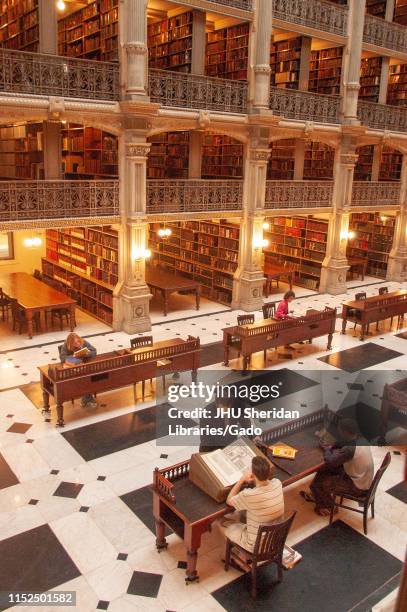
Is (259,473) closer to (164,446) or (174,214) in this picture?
(164,446)

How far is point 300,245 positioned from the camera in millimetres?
13945

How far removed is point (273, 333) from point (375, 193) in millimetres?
7087

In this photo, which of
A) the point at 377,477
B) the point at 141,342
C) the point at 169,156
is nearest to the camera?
the point at 377,477

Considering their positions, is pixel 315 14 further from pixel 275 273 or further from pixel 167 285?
pixel 167 285

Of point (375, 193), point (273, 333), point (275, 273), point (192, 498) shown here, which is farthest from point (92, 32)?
point (192, 498)

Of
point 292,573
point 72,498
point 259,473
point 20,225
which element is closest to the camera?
point 259,473

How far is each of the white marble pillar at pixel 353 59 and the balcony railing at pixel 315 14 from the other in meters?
0.18

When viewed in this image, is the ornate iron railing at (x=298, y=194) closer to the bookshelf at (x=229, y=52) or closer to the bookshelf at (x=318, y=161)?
the bookshelf at (x=318, y=161)

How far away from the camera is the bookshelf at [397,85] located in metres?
14.2

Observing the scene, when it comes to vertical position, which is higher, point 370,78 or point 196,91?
point 370,78

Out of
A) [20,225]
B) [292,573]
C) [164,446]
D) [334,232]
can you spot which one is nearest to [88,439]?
[164,446]

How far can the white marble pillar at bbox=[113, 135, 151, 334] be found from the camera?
30.3 feet

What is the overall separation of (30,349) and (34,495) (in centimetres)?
404

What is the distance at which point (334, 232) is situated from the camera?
13.0 meters
